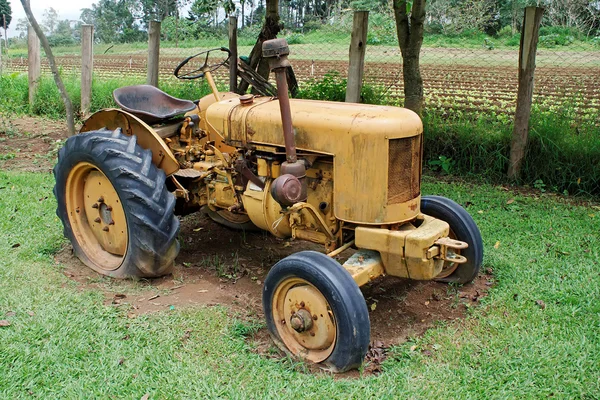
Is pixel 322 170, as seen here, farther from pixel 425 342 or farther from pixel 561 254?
pixel 561 254

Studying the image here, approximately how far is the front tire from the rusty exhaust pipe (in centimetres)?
98

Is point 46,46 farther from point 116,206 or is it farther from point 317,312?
point 317,312

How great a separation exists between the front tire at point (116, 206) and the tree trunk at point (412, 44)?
11.4 ft

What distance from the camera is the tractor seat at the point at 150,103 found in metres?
4.54

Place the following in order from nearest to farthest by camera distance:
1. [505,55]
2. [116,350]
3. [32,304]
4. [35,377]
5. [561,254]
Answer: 1. [35,377]
2. [116,350]
3. [32,304]
4. [561,254]
5. [505,55]

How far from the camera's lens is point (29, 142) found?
27.3 feet

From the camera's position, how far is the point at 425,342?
3.27m

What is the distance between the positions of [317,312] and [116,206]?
1.88m

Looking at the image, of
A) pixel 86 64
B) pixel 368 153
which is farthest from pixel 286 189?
pixel 86 64

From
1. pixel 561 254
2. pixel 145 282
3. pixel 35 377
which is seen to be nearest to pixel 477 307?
pixel 561 254

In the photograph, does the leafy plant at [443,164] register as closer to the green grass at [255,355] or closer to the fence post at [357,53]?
the fence post at [357,53]

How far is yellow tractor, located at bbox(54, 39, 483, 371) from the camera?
316cm

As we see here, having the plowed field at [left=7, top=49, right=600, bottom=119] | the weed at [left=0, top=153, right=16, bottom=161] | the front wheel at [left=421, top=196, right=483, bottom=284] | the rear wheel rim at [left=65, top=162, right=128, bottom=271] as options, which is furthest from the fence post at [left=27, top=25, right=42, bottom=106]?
the front wheel at [left=421, top=196, right=483, bottom=284]

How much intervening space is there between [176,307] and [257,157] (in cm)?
112
